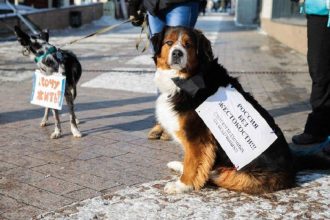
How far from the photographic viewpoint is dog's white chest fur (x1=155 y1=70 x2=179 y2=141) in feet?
11.6

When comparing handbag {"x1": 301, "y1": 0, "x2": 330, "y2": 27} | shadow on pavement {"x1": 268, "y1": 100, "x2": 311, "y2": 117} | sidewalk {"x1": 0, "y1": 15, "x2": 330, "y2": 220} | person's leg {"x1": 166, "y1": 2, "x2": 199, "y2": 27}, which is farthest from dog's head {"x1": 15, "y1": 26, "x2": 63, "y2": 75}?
shadow on pavement {"x1": 268, "y1": 100, "x2": 311, "y2": 117}

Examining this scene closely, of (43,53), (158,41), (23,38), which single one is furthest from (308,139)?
(23,38)

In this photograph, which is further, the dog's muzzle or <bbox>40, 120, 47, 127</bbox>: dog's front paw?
<bbox>40, 120, 47, 127</bbox>: dog's front paw

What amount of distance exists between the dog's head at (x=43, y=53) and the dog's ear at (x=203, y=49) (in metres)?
2.06

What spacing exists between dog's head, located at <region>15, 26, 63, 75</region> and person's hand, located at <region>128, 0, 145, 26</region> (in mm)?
918

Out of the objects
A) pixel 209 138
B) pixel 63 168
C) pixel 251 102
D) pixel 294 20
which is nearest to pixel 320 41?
pixel 251 102

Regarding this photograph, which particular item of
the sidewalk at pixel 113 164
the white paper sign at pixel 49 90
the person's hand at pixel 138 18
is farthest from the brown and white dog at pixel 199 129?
the white paper sign at pixel 49 90

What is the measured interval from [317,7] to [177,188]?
2.45 meters

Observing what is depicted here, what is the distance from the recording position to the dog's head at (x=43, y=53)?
4980mm

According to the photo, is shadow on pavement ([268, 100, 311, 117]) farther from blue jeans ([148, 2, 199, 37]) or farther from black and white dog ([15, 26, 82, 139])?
black and white dog ([15, 26, 82, 139])

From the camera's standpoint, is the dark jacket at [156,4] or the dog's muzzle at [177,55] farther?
the dark jacket at [156,4]

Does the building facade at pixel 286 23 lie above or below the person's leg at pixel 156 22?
below

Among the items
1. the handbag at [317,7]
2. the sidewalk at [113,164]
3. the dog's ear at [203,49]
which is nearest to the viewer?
the sidewalk at [113,164]

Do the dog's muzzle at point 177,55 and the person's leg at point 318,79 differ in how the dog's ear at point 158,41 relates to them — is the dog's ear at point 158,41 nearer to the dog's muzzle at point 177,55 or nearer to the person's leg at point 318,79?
the dog's muzzle at point 177,55
